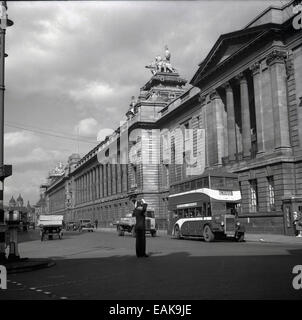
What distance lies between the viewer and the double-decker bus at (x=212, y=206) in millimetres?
25469

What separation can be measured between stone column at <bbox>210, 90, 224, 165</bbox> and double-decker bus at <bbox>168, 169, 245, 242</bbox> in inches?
615

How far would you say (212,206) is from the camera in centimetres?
2562

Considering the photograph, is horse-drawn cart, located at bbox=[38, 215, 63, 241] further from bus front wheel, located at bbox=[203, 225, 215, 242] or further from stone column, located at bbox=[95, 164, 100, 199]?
stone column, located at bbox=[95, 164, 100, 199]

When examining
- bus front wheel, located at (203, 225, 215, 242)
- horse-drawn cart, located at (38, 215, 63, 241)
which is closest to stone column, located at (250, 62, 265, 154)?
bus front wheel, located at (203, 225, 215, 242)

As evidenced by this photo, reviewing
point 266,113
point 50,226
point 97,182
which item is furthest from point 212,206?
point 97,182

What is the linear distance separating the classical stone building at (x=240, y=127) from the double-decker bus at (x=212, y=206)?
212cm

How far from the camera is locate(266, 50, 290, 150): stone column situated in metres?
33.9

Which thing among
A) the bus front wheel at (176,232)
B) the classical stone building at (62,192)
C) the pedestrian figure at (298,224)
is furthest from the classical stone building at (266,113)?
the classical stone building at (62,192)

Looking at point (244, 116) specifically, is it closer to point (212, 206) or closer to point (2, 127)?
point (212, 206)

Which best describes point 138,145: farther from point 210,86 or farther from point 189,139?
point 210,86

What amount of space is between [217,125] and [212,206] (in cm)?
2042

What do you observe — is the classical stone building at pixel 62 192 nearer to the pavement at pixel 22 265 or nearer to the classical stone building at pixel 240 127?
the classical stone building at pixel 240 127

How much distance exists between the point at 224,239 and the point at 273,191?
7.62 metres

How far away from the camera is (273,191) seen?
34.5 meters
